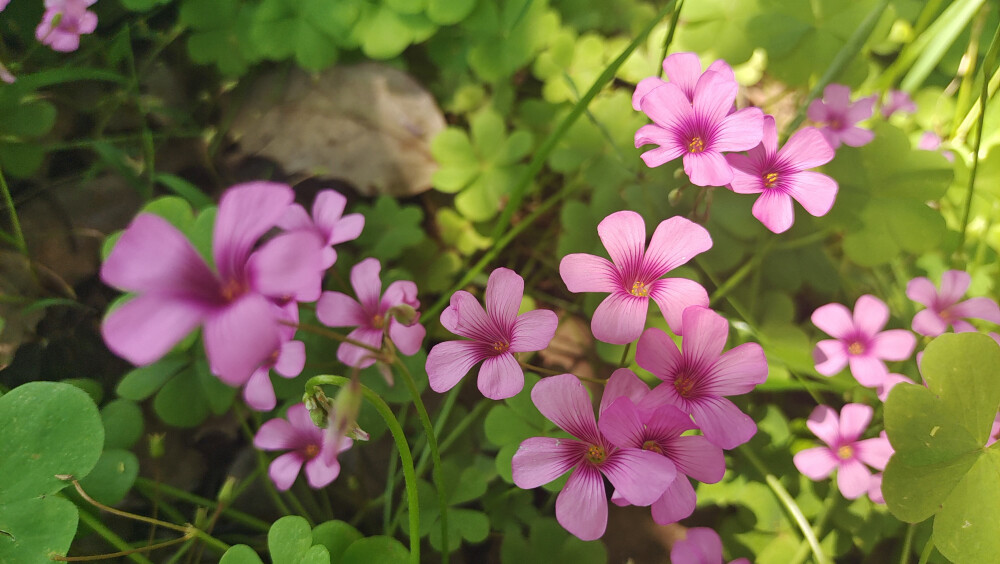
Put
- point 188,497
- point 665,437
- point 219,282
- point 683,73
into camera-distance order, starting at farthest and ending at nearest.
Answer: point 188,497 < point 683,73 < point 665,437 < point 219,282

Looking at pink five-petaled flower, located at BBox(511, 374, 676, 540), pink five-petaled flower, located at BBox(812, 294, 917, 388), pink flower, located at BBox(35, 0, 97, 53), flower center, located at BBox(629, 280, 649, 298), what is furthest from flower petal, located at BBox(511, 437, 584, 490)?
pink flower, located at BBox(35, 0, 97, 53)

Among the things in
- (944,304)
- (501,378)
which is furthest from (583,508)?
(944,304)

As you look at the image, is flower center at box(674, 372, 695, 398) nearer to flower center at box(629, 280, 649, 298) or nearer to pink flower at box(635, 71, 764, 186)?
flower center at box(629, 280, 649, 298)

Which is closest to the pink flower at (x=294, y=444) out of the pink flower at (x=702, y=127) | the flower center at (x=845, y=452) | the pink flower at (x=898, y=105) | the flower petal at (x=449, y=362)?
the flower petal at (x=449, y=362)

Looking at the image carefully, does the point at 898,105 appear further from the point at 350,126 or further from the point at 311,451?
the point at 311,451

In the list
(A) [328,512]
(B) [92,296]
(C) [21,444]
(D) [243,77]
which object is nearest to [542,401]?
(A) [328,512]

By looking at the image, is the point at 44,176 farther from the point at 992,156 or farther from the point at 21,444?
the point at 992,156
